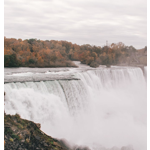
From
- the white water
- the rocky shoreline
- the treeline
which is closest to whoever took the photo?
A: the rocky shoreline

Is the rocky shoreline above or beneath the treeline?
beneath

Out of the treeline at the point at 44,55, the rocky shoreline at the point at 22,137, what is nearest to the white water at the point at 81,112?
the rocky shoreline at the point at 22,137

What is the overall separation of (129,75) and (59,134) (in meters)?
13.8

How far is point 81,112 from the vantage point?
12094mm

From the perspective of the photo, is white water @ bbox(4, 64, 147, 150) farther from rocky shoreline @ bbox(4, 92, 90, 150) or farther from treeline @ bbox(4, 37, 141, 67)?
treeline @ bbox(4, 37, 141, 67)

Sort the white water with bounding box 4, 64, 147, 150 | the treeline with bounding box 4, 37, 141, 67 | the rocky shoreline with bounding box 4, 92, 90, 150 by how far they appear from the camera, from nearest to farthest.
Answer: the rocky shoreline with bounding box 4, 92, 90, 150 < the white water with bounding box 4, 64, 147, 150 < the treeline with bounding box 4, 37, 141, 67

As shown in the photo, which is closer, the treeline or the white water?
the white water

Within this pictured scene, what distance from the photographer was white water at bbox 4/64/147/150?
31.5 feet

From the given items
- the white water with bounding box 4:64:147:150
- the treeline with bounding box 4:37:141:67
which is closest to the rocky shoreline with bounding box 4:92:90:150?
the white water with bounding box 4:64:147:150

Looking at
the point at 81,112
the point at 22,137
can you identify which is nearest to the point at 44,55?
the point at 81,112

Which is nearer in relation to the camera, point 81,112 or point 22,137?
point 22,137

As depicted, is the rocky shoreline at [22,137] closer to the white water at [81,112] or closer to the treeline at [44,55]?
the white water at [81,112]

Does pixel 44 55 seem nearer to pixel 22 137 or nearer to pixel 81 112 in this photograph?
pixel 81 112
